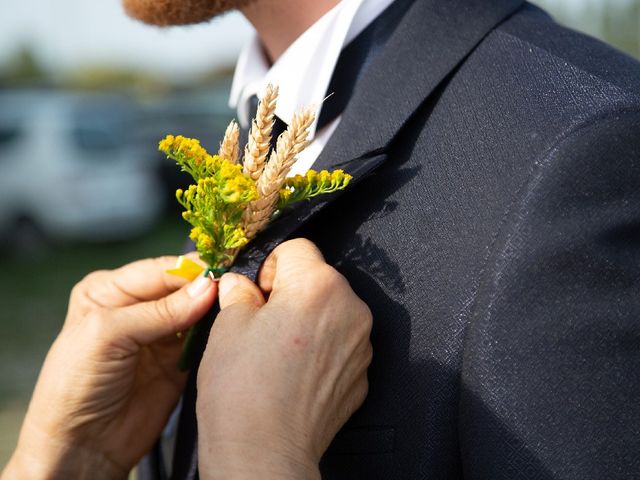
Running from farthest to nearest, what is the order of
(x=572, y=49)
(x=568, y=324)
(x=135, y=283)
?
(x=135, y=283), (x=572, y=49), (x=568, y=324)

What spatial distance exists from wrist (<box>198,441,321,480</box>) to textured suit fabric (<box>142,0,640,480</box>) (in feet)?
0.70

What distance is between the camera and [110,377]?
188 cm

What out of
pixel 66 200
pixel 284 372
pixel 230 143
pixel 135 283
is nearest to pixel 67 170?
pixel 66 200

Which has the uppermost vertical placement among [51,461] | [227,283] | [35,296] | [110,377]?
[227,283]

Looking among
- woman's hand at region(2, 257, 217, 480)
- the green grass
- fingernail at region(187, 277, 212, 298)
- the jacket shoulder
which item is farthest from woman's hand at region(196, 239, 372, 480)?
the green grass

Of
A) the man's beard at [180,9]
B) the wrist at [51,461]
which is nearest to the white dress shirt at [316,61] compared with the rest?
the man's beard at [180,9]

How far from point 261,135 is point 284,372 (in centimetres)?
41

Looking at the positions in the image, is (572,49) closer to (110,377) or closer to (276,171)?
(276,171)

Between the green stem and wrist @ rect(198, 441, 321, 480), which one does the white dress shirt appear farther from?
wrist @ rect(198, 441, 321, 480)

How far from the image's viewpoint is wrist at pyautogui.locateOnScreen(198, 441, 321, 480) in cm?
132

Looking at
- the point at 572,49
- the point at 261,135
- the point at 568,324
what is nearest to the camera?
the point at 568,324

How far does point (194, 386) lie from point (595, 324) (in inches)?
31.6

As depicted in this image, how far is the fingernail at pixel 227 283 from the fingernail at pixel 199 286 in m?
0.07

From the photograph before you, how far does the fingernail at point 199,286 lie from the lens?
164 cm
